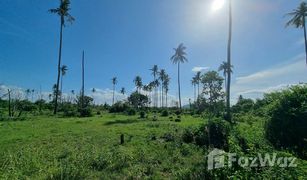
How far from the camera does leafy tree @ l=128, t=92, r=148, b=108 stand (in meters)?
96.6

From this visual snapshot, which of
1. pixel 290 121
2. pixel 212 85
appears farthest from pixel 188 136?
pixel 212 85

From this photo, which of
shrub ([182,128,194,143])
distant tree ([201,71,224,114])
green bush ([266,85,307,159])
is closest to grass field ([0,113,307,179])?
shrub ([182,128,194,143])

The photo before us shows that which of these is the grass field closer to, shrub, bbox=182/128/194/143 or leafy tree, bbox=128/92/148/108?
shrub, bbox=182/128/194/143

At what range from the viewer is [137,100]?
97.2m

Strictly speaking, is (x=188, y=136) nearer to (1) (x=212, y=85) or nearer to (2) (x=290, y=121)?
(2) (x=290, y=121)

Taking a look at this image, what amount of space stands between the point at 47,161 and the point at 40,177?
2.67 meters

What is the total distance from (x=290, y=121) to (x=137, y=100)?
87109 millimetres

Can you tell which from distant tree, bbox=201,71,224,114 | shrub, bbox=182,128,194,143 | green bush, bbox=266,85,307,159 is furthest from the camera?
distant tree, bbox=201,71,224,114

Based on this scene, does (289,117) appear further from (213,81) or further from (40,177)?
(213,81)

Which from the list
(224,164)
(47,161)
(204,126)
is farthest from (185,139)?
(224,164)

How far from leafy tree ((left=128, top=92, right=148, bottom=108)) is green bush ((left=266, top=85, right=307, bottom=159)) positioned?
84.5 metres

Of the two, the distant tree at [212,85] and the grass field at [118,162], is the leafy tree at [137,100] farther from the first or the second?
the grass field at [118,162]

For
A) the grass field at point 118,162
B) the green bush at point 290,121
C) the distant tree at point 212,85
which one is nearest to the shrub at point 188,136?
the grass field at point 118,162

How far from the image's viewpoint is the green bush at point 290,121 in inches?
412
